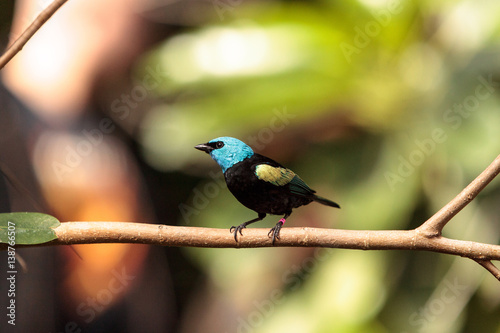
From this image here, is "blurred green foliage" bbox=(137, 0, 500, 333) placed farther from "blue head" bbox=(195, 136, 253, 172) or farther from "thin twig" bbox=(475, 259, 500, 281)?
"thin twig" bbox=(475, 259, 500, 281)

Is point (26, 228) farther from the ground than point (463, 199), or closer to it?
closer to it

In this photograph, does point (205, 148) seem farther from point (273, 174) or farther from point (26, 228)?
point (26, 228)

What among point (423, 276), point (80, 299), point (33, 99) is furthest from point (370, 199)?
point (33, 99)

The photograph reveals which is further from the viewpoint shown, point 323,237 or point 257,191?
point 257,191

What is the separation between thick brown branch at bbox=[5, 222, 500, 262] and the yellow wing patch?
343 millimetres

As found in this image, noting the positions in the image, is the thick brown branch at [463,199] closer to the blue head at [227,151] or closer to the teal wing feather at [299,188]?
the teal wing feather at [299,188]

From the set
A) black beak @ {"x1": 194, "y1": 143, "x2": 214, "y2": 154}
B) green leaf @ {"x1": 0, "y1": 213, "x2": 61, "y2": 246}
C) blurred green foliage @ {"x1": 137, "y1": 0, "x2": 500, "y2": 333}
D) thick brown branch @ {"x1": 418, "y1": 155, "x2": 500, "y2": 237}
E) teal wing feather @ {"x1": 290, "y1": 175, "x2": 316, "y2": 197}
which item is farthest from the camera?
blurred green foliage @ {"x1": 137, "y1": 0, "x2": 500, "y2": 333}

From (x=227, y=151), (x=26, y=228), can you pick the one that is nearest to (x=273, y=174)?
(x=227, y=151)

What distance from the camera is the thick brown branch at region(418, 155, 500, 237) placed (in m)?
1.28

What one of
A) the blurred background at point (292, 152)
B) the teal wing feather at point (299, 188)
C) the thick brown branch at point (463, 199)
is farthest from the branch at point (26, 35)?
the blurred background at point (292, 152)

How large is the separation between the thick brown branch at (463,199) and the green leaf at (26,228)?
0.90m

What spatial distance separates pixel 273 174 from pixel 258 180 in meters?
0.07

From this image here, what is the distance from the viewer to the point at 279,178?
172 cm

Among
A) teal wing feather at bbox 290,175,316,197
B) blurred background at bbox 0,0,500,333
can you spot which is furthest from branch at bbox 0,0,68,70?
blurred background at bbox 0,0,500,333
